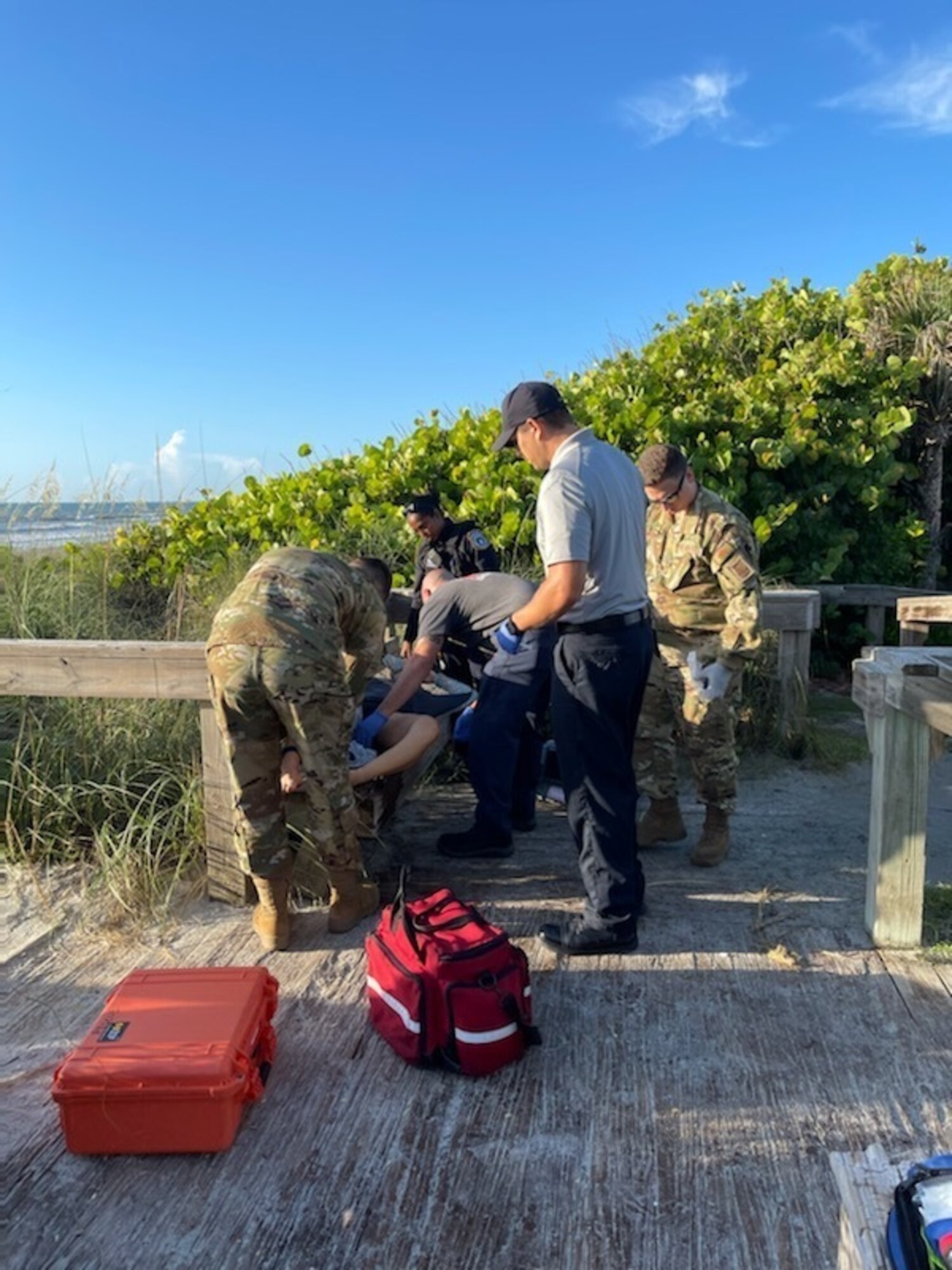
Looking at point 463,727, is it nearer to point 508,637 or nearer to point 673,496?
point 508,637

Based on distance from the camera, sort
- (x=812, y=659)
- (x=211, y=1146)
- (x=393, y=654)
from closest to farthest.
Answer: (x=211, y=1146)
(x=393, y=654)
(x=812, y=659)

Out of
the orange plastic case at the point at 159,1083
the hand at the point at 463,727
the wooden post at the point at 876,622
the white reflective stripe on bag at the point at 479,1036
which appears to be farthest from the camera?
the wooden post at the point at 876,622

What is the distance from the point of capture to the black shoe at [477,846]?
4.39 metres

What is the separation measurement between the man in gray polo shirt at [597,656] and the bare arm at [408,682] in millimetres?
822

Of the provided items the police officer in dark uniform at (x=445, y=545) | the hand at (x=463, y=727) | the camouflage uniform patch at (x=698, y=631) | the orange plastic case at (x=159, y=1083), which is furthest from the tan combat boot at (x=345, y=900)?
the police officer in dark uniform at (x=445, y=545)

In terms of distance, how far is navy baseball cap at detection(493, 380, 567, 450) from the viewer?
337 cm

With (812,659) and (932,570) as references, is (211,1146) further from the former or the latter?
(932,570)

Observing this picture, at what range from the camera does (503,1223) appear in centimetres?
220

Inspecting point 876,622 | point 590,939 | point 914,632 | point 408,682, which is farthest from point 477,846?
point 876,622

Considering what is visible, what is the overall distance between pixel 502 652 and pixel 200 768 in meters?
1.58

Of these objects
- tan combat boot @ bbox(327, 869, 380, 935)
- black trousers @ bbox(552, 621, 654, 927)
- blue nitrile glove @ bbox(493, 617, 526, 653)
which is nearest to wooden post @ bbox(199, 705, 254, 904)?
tan combat boot @ bbox(327, 869, 380, 935)

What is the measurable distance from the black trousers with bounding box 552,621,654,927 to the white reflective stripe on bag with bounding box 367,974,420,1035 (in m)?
0.88

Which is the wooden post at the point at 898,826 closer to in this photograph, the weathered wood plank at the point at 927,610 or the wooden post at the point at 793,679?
the wooden post at the point at 793,679

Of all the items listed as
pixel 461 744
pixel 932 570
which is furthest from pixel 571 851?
pixel 932 570
